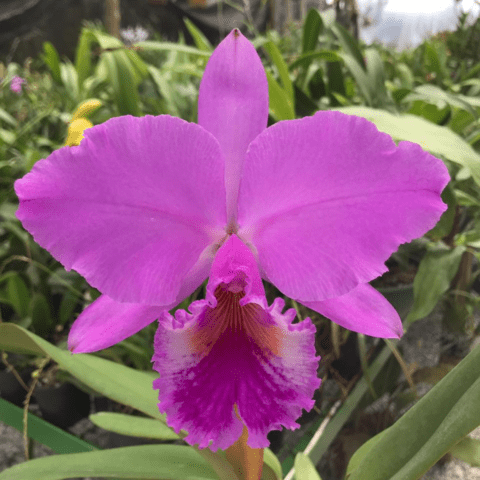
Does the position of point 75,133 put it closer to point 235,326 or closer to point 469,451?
point 235,326

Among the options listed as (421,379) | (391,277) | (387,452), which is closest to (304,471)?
(387,452)

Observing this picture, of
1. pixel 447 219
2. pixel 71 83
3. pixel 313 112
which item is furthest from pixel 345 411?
pixel 71 83

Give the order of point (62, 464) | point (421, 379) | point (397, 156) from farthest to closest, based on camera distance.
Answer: point (421, 379), point (62, 464), point (397, 156)

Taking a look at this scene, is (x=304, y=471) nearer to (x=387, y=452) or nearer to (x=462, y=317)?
A: (x=387, y=452)

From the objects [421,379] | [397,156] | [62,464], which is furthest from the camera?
[421,379]

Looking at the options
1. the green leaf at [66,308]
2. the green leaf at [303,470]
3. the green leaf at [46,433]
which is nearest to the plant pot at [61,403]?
the green leaf at [46,433]

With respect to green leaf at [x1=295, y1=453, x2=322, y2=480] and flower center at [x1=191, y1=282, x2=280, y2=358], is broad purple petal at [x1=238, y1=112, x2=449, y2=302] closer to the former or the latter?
flower center at [x1=191, y1=282, x2=280, y2=358]

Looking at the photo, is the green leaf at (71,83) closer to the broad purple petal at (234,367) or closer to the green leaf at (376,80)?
the green leaf at (376,80)
